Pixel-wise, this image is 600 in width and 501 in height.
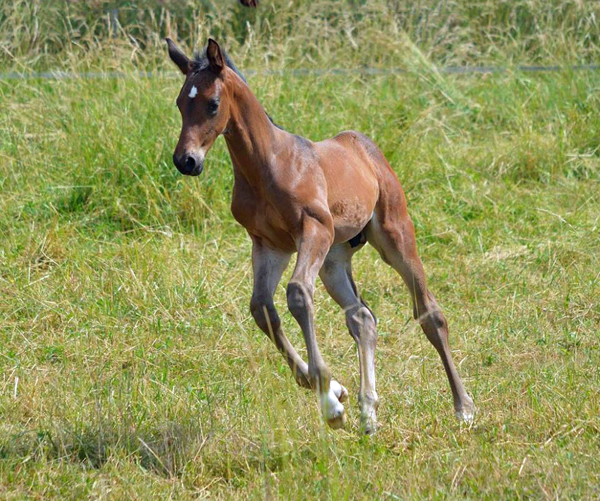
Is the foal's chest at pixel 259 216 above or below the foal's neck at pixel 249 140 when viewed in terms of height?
below

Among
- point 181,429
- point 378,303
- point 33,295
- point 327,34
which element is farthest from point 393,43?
point 181,429

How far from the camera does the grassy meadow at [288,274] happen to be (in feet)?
14.0

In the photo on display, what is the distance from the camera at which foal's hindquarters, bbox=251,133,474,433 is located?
4.41 meters

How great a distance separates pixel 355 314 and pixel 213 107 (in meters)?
1.49

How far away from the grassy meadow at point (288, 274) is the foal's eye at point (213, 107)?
1199 mm

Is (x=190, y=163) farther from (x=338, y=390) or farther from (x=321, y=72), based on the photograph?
(x=321, y=72)

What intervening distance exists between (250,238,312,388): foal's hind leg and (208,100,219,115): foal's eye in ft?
2.51

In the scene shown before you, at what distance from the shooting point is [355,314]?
17.5 feet

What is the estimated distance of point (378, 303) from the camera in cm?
693

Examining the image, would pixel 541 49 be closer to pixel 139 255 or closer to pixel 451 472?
pixel 139 255

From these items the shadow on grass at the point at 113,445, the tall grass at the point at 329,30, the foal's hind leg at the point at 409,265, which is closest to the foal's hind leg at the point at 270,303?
the shadow on grass at the point at 113,445

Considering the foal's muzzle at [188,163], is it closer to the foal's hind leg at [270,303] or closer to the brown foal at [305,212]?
the brown foal at [305,212]

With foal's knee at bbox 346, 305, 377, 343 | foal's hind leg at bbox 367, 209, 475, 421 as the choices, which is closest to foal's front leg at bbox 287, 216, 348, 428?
foal's knee at bbox 346, 305, 377, 343

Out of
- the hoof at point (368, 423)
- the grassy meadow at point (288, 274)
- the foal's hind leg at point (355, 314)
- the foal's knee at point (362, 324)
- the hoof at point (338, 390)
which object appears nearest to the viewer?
the grassy meadow at point (288, 274)
